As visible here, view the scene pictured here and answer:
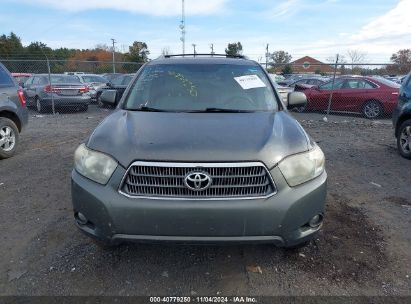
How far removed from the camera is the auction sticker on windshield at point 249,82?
390cm

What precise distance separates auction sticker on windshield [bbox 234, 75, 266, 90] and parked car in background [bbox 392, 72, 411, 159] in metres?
4.10

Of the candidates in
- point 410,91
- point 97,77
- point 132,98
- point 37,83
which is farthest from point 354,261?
point 97,77

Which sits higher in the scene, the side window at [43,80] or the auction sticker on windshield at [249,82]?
the auction sticker on windshield at [249,82]

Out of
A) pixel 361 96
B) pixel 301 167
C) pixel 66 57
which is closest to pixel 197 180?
pixel 301 167

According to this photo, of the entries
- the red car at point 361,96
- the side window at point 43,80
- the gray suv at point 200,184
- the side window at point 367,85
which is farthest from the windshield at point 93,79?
the gray suv at point 200,184

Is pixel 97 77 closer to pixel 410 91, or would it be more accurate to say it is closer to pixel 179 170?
pixel 410 91

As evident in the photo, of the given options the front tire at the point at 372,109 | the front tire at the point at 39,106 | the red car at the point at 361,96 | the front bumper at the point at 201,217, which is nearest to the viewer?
the front bumper at the point at 201,217

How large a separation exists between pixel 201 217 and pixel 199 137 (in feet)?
2.01

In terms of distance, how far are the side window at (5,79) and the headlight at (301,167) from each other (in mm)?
6012

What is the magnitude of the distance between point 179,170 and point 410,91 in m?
5.94

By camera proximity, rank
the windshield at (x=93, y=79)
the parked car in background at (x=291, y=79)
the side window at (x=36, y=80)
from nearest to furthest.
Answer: the side window at (x=36, y=80) → the windshield at (x=93, y=79) → the parked car in background at (x=291, y=79)

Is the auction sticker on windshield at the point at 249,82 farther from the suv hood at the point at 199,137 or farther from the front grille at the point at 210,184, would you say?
the front grille at the point at 210,184

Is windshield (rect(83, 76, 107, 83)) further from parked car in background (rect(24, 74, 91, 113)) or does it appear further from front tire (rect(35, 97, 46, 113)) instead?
front tire (rect(35, 97, 46, 113))

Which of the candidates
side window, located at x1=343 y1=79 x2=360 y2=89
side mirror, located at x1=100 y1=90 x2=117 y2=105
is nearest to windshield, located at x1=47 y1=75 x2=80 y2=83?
side window, located at x1=343 y1=79 x2=360 y2=89
